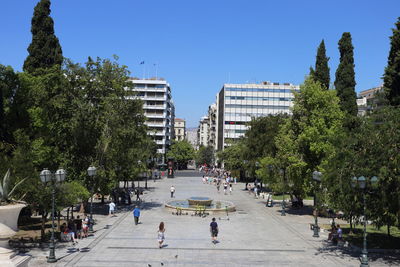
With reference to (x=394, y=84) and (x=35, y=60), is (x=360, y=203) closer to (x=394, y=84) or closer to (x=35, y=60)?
(x=394, y=84)

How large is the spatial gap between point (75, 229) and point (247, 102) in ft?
340

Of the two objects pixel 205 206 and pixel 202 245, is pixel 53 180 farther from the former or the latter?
pixel 205 206

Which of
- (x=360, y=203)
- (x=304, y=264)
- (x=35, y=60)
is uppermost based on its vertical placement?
(x=35, y=60)

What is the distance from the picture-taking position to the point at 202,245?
71.9ft

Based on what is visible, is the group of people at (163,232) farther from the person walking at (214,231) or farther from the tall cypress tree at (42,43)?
the tall cypress tree at (42,43)

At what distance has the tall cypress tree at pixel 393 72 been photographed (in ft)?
88.2

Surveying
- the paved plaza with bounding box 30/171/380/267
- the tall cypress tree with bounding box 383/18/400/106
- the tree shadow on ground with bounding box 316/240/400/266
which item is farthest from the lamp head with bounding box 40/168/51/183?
the tall cypress tree with bounding box 383/18/400/106

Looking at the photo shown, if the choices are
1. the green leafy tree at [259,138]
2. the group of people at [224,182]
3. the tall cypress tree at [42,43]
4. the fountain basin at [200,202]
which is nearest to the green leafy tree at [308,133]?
the fountain basin at [200,202]

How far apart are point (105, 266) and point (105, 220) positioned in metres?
12.9

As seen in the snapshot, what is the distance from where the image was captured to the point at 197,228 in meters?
27.4

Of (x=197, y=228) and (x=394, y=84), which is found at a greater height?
(x=394, y=84)

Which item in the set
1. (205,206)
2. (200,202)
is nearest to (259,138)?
(200,202)

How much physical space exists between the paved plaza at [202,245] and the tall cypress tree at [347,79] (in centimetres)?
1413

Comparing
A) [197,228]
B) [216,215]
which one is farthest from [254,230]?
[216,215]
